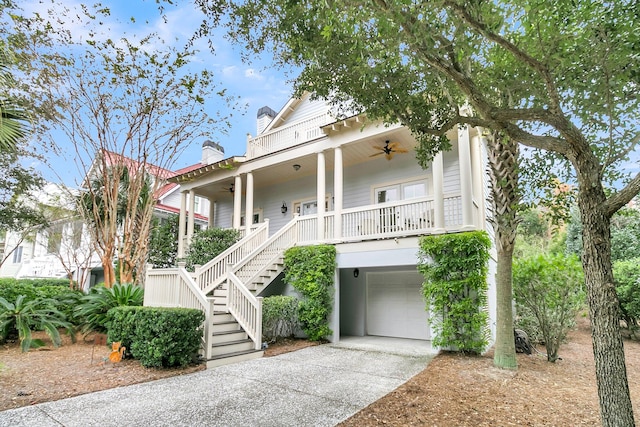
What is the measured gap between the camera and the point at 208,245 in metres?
11.7

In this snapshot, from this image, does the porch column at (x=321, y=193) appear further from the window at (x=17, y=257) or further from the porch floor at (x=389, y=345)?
the window at (x=17, y=257)

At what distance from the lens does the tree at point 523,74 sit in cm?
322

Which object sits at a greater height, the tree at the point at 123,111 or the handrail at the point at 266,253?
the tree at the point at 123,111

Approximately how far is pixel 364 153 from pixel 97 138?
26.6 ft

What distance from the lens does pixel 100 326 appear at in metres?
8.43

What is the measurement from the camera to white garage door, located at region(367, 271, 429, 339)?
399 inches

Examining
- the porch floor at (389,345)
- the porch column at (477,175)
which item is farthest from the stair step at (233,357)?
the porch column at (477,175)

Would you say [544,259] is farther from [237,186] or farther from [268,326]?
[237,186]

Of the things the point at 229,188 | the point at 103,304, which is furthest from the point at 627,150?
the point at 229,188

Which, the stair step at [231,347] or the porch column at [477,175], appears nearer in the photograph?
A: the stair step at [231,347]

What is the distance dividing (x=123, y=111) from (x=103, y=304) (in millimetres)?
5690

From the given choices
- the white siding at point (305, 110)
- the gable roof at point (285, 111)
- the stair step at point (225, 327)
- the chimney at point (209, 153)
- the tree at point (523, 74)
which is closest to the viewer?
the tree at point (523, 74)

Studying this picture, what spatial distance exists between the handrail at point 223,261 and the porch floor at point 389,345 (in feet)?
11.2

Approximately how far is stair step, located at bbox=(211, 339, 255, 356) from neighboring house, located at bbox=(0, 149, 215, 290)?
659 cm
